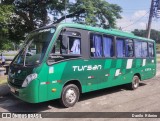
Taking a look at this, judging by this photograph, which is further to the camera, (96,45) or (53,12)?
(53,12)

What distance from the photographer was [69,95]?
23.2ft

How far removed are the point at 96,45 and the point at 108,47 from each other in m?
0.84

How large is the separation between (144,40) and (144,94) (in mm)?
3333

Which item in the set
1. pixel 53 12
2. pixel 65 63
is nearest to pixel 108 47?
pixel 65 63

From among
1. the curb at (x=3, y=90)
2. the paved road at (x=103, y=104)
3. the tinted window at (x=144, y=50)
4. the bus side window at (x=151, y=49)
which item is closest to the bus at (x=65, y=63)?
the paved road at (x=103, y=104)

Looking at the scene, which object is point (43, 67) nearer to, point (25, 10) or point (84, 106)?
point (84, 106)

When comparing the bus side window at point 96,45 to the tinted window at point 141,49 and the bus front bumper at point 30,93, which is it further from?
the tinted window at point 141,49

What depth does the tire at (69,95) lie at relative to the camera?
6916 millimetres

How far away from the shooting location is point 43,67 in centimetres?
626

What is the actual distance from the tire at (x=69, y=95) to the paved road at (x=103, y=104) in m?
0.17

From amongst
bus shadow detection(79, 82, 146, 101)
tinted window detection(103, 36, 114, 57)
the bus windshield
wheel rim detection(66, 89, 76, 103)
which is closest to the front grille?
the bus windshield

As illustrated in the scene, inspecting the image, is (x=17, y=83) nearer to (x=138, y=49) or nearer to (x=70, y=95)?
(x=70, y=95)

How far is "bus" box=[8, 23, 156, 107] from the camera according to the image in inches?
248

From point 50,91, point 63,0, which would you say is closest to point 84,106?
point 50,91
